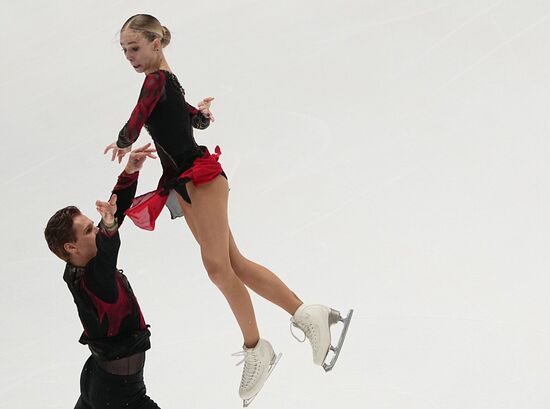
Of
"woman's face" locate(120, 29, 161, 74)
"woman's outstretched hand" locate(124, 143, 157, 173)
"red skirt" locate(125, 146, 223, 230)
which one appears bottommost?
"red skirt" locate(125, 146, 223, 230)

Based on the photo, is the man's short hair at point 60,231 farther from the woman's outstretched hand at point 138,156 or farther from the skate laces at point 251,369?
the skate laces at point 251,369

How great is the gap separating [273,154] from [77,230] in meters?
3.36

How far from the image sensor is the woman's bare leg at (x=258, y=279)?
3764 millimetres

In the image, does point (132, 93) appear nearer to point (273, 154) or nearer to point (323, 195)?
point (273, 154)

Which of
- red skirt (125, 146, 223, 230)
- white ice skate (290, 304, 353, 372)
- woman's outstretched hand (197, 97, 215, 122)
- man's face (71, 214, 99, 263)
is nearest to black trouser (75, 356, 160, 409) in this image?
man's face (71, 214, 99, 263)

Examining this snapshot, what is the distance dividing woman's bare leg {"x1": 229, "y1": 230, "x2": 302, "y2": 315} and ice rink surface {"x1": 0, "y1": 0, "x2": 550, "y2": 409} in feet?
2.17

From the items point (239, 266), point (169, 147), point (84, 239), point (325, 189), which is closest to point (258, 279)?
point (239, 266)

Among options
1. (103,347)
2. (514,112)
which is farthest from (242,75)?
(103,347)

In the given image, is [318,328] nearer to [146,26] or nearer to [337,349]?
[337,349]

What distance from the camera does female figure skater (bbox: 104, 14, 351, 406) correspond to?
347 cm

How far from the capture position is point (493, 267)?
16.9ft

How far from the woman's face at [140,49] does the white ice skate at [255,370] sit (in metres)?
1.18

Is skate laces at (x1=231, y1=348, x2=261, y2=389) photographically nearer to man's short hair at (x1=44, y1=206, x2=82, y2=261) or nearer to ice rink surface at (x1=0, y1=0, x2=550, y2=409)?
ice rink surface at (x1=0, y1=0, x2=550, y2=409)

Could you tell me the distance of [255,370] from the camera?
370 cm
